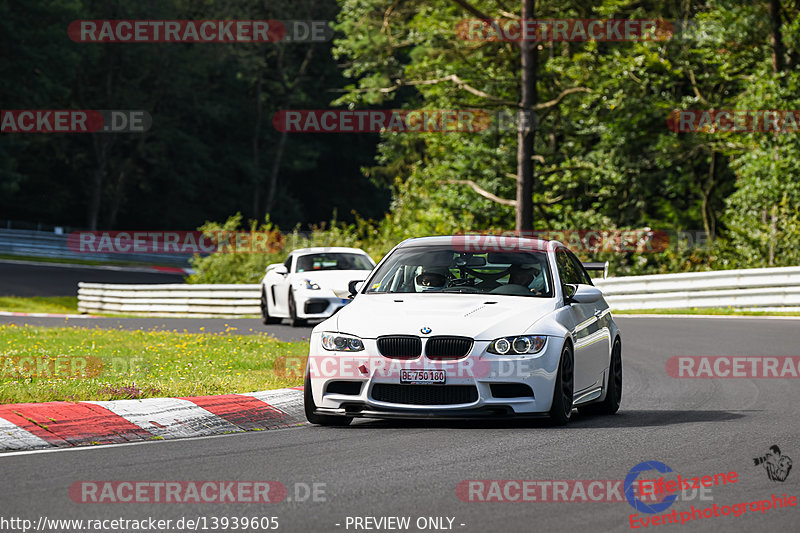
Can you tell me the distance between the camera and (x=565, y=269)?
37.7 ft

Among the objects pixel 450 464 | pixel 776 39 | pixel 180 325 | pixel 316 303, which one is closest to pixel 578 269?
pixel 450 464

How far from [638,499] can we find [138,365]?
7838mm

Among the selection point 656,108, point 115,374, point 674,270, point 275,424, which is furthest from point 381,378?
point 656,108

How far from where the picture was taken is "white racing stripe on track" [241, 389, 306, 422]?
1080 cm

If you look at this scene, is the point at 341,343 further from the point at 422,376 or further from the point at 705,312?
the point at 705,312

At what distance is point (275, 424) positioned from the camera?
10.4 m

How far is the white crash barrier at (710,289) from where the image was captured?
25.1 metres

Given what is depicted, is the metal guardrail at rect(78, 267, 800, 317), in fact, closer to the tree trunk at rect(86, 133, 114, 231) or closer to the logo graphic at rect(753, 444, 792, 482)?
the logo graphic at rect(753, 444, 792, 482)

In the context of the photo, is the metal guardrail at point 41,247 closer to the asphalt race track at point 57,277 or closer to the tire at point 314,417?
the asphalt race track at point 57,277

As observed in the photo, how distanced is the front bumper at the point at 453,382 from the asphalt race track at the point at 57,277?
33.1 meters

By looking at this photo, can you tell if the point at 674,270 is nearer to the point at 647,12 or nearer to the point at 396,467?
the point at 647,12

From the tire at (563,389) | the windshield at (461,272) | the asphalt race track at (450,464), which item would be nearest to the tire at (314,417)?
the asphalt race track at (450,464)

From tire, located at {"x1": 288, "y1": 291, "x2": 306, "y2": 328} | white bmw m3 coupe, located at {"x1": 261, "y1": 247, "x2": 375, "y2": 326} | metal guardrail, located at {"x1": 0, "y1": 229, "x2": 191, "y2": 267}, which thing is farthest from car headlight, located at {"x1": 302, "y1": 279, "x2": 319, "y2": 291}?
metal guardrail, located at {"x1": 0, "y1": 229, "x2": 191, "y2": 267}

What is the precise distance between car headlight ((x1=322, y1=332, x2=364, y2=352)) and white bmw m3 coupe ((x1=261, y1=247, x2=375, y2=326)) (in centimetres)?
1198
